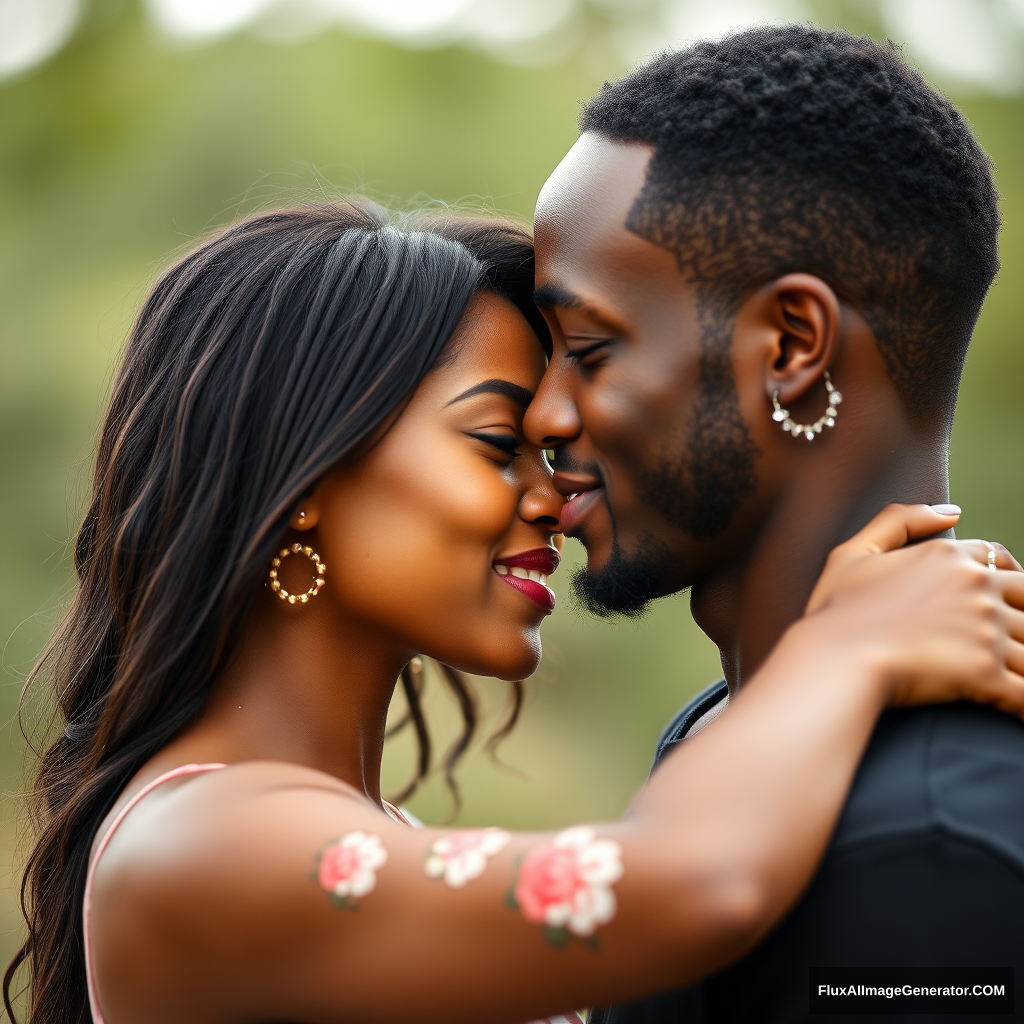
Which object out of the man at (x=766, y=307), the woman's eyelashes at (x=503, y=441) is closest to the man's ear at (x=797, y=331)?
the man at (x=766, y=307)

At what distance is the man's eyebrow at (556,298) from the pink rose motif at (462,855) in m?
1.11

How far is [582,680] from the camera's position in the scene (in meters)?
8.66

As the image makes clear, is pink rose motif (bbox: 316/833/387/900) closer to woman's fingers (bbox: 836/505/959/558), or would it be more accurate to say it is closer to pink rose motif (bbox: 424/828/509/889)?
pink rose motif (bbox: 424/828/509/889)

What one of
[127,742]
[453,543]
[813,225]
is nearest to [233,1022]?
[127,742]

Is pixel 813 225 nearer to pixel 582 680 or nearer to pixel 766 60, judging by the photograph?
pixel 766 60

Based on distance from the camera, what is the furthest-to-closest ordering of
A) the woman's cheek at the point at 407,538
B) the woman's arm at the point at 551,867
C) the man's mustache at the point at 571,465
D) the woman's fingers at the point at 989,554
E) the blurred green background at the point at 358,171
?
the blurred green background at the point at 358,171
the woman's cheek at the point at 407,538
the man's mustache at the point at 571,465
the woman's fingers at the point at 989,554
the woman's arm at the point at 551,867

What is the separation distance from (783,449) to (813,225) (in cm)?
44

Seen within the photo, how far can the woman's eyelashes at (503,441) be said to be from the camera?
110 inches

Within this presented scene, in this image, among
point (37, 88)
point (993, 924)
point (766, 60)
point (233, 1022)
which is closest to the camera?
point (993, 924)

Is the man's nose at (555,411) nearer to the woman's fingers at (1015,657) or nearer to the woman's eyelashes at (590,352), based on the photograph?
the woman's eyelashes at (590,352)

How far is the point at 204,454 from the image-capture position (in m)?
2.73

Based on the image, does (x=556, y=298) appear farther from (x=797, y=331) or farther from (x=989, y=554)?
(x=989, y=554)

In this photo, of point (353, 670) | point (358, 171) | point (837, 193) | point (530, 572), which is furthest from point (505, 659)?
point (358, 171)

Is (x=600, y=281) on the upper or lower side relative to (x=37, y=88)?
lower
